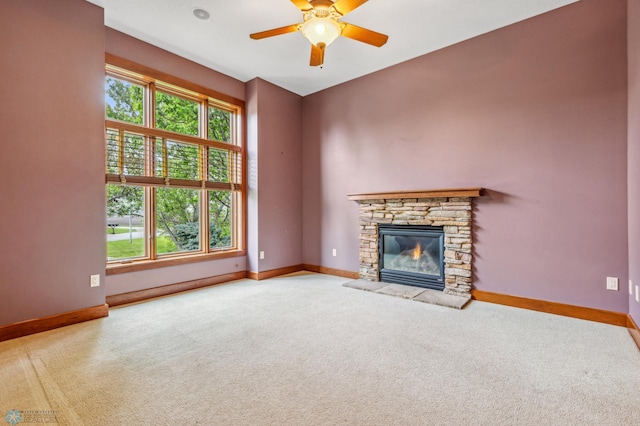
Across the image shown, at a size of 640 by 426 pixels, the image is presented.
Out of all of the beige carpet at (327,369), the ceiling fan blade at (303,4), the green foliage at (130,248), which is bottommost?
the beige carpet at (327,369)

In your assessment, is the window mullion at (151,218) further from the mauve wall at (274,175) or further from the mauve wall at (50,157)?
the mauve wall at (274,175)

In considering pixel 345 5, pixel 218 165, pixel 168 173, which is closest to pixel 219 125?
pixel 218 165

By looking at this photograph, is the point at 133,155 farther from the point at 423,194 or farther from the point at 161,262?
the point at 423,194

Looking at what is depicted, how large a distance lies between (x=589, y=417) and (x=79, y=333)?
12.3 feet

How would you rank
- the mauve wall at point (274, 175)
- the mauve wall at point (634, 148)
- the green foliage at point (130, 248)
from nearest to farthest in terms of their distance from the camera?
1. the mauve wall at point (634, 148)
2. the green foliage at point (130, 248)
3. the mauve wall at point (274, 175)

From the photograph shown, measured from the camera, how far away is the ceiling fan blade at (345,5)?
2368 mm

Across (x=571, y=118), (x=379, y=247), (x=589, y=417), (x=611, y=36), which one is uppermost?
(x=611, y=36)

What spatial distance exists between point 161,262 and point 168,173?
117 centimetres

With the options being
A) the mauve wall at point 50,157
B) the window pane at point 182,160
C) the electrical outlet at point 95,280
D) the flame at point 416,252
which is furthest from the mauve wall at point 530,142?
the electrical outlet at point 95,280

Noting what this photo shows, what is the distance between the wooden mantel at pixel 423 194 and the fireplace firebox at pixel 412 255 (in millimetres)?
425

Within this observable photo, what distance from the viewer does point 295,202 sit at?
5.45m

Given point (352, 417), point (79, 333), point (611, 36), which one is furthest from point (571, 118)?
point (79, 333)

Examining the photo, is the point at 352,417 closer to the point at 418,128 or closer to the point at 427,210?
the point at 427,210

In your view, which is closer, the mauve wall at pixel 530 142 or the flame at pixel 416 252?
the mauve wall at pixel 530 142
